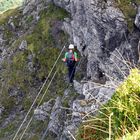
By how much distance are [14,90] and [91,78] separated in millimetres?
10218

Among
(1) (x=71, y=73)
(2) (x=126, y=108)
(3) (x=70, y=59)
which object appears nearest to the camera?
(2) (x=126, y=108)

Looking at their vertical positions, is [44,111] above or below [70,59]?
below

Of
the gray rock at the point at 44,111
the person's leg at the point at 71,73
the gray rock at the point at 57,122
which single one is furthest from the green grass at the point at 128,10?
the gray rock at the point at 44,111

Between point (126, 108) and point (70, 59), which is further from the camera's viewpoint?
point (70, 59)

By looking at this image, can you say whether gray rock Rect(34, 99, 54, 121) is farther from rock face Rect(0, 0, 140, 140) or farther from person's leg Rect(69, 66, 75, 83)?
person's leg Rect(69, 66, 75, 83)

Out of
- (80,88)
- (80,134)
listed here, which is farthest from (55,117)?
(80,134)

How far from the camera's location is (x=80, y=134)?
9180 millimetres

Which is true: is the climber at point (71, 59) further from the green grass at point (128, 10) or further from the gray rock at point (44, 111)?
the green grass at point (128, 10)

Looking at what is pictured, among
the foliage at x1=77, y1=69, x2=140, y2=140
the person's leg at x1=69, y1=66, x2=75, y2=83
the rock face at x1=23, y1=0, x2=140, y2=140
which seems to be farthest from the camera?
the person's leg at x1=69, y1=66, x2=75, y2=83

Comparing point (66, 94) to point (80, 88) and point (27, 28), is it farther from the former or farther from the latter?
point (27, 28)

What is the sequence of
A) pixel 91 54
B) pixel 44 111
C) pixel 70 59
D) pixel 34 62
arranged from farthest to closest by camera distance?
1. pixel 34 62
2. pixel 44 111
3. pixel 91 54
4. pixel 70 59

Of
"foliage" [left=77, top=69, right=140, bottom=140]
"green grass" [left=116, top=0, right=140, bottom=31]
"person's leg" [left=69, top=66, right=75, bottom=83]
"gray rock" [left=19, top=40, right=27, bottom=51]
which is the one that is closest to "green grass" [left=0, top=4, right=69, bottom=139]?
"gray rock" [left=19, top=40, right=27, bottom=51]

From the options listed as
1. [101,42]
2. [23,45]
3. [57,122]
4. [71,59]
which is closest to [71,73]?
[71,59]

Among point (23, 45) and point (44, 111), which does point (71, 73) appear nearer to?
point (44, 111)
